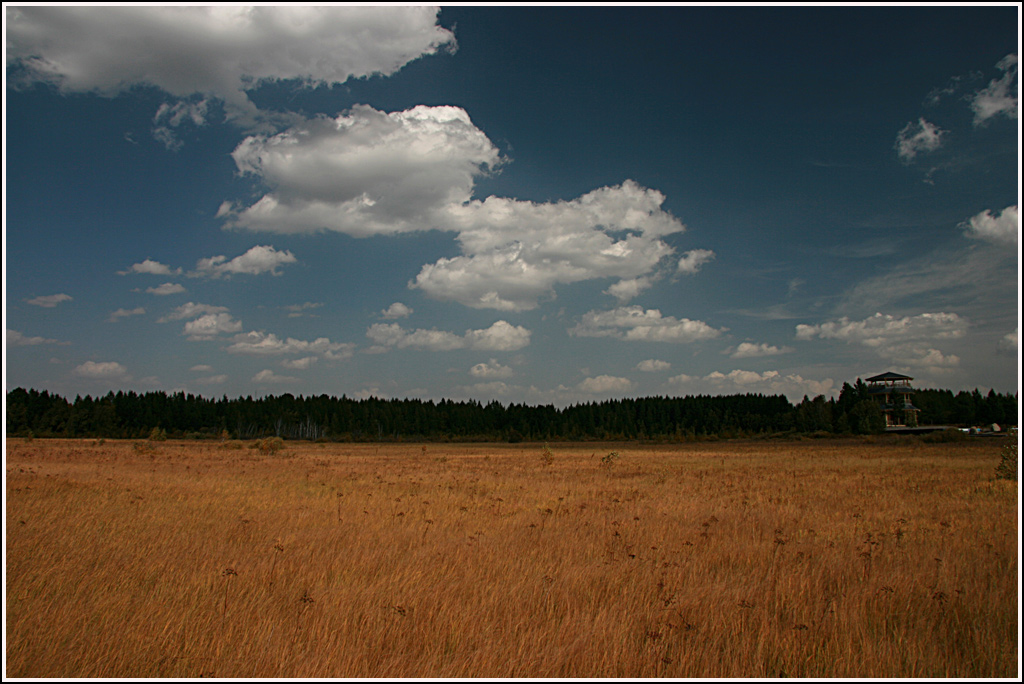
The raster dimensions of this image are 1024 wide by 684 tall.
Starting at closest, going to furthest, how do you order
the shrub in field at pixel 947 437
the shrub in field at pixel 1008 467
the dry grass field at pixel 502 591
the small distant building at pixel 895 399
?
the dry grass field at pixel 502 591 < the shrub in field at pixel 1008 467 < the shrub in field at pixel 947 437 < the small distant building at pixel 895 399

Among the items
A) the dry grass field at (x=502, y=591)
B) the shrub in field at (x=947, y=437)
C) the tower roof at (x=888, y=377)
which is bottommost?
the shrub in field at (x=947, y=437)

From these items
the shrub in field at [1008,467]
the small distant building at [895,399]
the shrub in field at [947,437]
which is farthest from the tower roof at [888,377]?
the shrub in field at [1008,467]

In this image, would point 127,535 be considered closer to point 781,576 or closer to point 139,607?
point 139,607

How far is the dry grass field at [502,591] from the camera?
18.5ft

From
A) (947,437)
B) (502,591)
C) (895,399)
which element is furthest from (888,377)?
(502,591)

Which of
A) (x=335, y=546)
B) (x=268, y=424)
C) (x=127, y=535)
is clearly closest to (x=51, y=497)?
(x=127, y=535)

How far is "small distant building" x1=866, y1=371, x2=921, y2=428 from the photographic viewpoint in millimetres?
93875

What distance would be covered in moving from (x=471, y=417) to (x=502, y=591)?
151m

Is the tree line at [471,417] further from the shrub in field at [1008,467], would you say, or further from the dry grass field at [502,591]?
the dry grass field at [502,591]

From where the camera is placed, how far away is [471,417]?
157 meters

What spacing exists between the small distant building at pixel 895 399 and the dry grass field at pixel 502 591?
9566 centimetres

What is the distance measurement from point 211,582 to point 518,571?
14.1 ft

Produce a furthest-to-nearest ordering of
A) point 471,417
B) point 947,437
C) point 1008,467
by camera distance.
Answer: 1. point 471,417
2. point 947,437
3. point 1008,467

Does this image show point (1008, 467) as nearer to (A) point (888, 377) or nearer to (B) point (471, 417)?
(A) point (888, 377)
